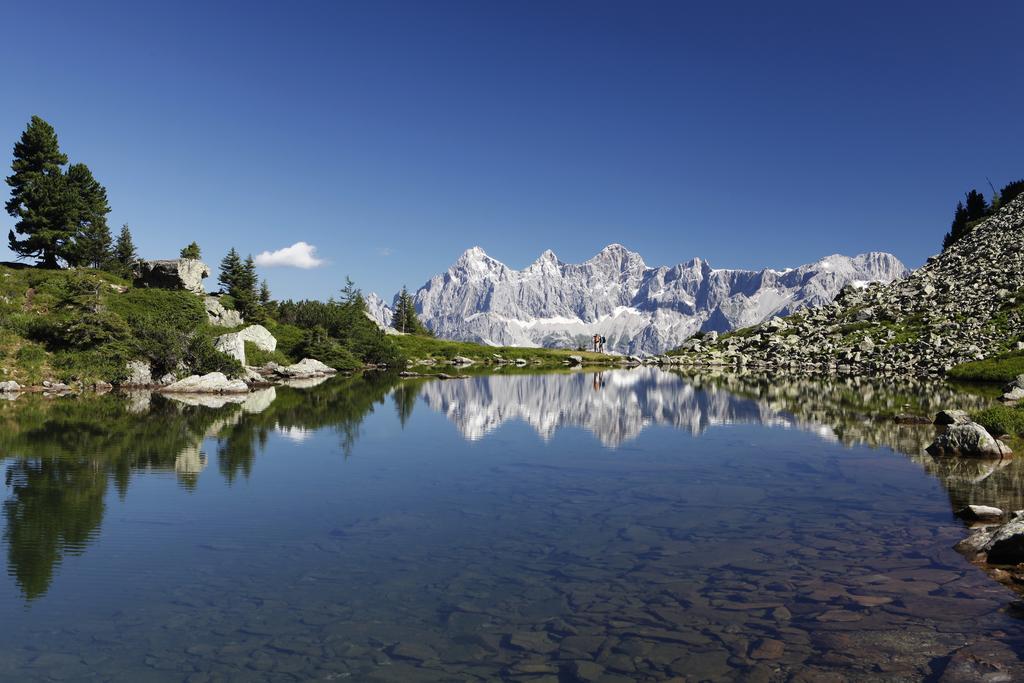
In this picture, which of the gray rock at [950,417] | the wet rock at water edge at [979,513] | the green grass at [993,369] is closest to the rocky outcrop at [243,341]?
the gray rock at [950,417]

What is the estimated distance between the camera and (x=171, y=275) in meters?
98.2

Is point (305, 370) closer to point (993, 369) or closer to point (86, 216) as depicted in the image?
point (86, 216)

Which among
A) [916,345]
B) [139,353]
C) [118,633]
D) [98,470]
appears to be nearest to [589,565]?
[118,633]

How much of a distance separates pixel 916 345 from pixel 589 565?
108m

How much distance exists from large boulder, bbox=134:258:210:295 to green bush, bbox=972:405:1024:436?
97789 millimetres

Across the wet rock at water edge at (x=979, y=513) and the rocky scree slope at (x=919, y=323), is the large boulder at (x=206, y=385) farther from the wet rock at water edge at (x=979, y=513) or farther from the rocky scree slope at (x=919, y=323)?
the rocky scree slope at (x=919, y=323)

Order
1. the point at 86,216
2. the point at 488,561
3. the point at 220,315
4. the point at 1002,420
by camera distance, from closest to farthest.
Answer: the point at 488,561 < the point at 1002,420 < the point at 86,216 < the point at 220,315

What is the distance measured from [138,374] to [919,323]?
398 ft

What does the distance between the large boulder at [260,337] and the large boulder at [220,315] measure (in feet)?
12.9

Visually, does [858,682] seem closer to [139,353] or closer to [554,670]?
[554,670]

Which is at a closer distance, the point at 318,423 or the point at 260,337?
the point at 318,423

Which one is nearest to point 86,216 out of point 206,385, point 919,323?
point 206,385

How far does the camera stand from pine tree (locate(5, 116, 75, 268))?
83.7 meters

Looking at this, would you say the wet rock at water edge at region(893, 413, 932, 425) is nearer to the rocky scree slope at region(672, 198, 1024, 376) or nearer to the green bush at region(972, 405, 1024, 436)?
the green bush at region(972, 405, 1024, 436)
